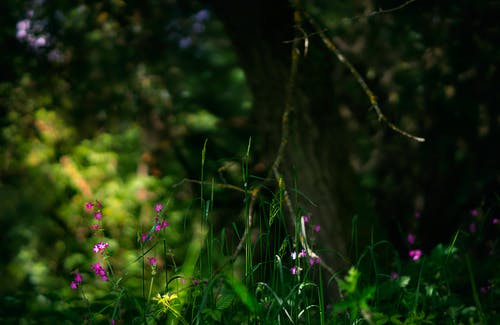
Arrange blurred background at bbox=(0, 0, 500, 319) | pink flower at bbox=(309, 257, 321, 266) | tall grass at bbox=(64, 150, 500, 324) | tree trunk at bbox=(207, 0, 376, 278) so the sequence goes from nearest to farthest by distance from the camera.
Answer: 1. tall grass at bbox=(64, 150, 500, 324)
2. pink flower at bbox=(309, 257, 321, 266)
3. tree trunk at bbox=(207, 0, 376, 278)
4. blurred background at bbox=(0, 0, 500, 319)

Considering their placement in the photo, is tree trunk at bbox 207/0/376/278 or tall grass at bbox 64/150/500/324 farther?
tree trunk at bbox 207/0/376/278

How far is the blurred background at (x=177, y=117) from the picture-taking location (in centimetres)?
446

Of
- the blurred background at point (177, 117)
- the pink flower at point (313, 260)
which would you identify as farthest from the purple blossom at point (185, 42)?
the pink flower at point (313, 260)

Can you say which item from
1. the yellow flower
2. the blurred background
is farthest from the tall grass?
the blurred background

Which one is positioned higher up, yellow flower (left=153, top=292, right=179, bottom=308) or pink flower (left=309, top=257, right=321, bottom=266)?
yellow flower (left=153, top=292, right=179, bottom=308)

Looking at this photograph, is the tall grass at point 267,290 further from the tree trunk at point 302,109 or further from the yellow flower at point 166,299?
the tree trunk at point 302,109

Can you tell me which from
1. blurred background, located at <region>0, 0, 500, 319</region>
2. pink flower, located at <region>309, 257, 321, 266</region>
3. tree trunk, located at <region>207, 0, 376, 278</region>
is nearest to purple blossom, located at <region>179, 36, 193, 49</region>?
blurred background, located at <region>0, 0, 500, 319</region>

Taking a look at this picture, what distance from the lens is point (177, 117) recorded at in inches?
200

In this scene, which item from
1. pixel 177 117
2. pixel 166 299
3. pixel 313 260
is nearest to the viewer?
pixel 166 299

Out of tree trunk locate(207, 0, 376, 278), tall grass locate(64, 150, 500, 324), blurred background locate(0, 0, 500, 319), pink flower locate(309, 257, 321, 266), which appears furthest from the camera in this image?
blurred background locate(0, 0, 500, 319)

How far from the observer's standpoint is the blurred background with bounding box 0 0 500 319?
446 centimetres

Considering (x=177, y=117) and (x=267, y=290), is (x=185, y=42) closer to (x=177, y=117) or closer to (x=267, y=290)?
(x=177, y=117)

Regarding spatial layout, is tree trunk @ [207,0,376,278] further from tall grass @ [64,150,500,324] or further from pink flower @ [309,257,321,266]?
pink flower @ [309,257,321,266]

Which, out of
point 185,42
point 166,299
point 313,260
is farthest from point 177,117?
point 166,299
